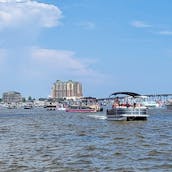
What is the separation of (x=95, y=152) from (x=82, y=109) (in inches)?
5266

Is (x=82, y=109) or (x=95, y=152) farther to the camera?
(x=82, y=109)

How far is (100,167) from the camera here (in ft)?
89.4

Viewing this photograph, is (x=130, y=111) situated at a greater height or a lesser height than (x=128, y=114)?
greater

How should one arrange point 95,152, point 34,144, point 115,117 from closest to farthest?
point 95,152
point 34,144
point 115,117

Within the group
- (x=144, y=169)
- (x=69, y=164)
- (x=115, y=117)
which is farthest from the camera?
(x=115, y=117)

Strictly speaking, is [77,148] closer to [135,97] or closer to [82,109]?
[135,97]

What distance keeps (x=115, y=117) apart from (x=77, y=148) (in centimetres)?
4166

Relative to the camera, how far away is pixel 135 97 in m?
82.2

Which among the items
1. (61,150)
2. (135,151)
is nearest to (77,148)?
(61,150)

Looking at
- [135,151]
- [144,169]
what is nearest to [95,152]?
[135,151]

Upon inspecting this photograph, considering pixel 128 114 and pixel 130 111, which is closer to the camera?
pixel 128 114

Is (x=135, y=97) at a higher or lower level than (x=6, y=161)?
higher

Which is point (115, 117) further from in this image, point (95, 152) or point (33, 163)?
point (33, 163)

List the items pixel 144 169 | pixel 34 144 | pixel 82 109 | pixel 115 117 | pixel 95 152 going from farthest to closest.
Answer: pixel 82 109 < pixel 115 117 < pixel 34 144 < pixel 95 152 < pixel 144 169
